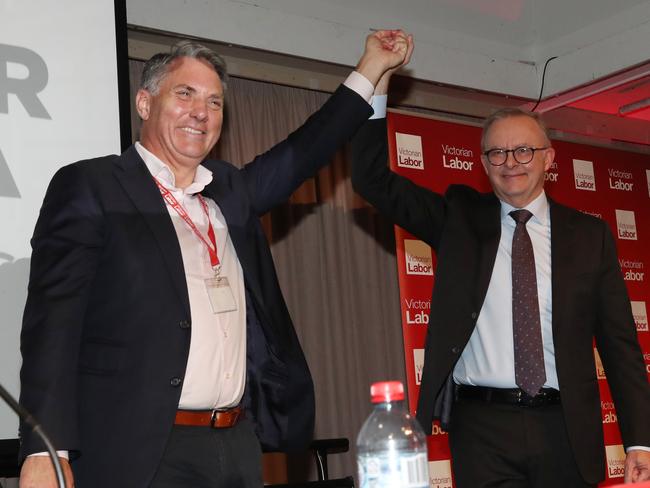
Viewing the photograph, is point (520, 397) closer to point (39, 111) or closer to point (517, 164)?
point (517, 164)

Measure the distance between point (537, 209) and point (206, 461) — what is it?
1.64 m

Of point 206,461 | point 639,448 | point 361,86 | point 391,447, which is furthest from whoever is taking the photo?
point 639,448

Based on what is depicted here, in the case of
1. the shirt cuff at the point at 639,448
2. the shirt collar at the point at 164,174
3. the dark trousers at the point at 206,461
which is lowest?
the shirt cuff at the point at 639,448

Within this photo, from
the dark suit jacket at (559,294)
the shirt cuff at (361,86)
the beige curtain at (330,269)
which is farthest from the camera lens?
the beige curtain at (330,269)

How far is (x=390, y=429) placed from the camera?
151 centimetres

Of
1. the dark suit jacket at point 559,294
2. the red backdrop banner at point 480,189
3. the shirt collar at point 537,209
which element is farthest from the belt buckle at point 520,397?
the red backdrop banner at point 480,189

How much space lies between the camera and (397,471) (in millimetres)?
1335

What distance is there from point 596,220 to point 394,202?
28.6 inches

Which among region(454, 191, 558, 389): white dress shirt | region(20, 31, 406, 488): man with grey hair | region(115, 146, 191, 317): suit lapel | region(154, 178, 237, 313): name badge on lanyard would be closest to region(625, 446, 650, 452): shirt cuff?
region(454, 191, 558, 389): white dress shirt

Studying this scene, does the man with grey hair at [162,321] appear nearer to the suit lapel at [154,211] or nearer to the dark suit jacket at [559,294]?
the suit lapel at [154,211]

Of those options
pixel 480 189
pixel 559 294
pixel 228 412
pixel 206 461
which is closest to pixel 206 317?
pixel 228 412

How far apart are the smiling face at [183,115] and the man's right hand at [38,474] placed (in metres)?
0.84

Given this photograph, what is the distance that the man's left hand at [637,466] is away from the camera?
2891mm

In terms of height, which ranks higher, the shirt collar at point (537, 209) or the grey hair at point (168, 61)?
the grey hair at point (168, 61)
